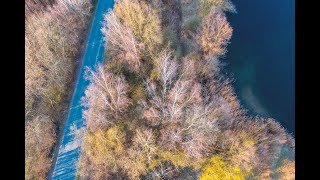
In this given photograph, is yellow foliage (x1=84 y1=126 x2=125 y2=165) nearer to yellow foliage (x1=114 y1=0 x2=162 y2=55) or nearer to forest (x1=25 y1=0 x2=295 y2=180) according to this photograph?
forest (x1=25 y1=0 x2=295 y2=180)

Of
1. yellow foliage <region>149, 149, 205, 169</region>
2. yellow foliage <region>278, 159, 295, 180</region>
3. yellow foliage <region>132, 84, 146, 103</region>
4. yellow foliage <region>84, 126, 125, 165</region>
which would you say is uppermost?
yellow foliage <region>132, 84, 146, 103</region>

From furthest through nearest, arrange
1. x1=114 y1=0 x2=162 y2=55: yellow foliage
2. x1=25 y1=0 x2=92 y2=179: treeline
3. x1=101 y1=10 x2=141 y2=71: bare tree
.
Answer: x1=114 y1=0 x2=162 y2=55: yellow foliage → x1=101 y1=10 x2=141 y2=71: bare tree → x1=25 y1=0 x2=92 y2=179: treeline

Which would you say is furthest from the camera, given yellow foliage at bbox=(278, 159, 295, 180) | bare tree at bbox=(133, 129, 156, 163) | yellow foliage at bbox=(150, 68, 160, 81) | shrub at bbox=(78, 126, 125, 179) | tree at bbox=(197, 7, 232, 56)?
tree at bbox=(197, 7, 232, 56)

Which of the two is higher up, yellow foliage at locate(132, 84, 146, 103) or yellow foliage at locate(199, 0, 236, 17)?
yellow foliage at locate(199, 0, 236, 17)

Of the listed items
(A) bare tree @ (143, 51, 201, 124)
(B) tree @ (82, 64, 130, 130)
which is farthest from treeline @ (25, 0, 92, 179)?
(A) bare tree @ (143, 51, 201, 124)

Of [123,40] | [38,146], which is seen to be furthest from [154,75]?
[38,146]

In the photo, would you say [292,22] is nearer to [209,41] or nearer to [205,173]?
[209,41]

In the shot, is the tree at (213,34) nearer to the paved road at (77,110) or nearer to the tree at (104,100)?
the tree at (104,100)
